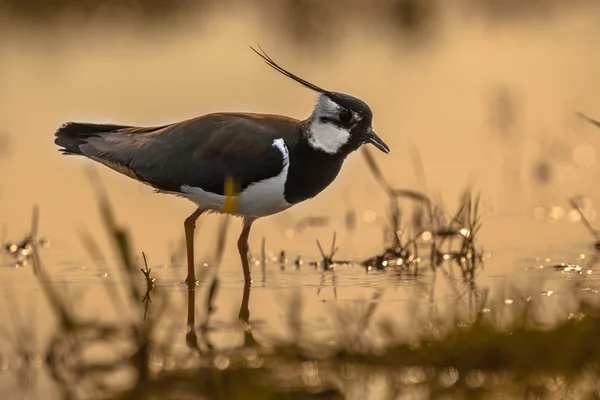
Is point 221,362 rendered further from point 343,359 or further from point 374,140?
point 374,140

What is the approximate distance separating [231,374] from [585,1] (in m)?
14.0

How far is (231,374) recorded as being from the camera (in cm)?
490

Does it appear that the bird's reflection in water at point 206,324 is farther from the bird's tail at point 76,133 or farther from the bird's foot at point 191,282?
the bird's tail at point 76,133

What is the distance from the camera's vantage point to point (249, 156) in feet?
24.7

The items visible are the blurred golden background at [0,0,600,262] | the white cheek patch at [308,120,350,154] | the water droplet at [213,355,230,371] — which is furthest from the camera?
the blurred golden background at [0,0,600,262]

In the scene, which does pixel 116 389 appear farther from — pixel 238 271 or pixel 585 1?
pixel 585 1

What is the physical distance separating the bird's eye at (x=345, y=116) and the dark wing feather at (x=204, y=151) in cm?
23

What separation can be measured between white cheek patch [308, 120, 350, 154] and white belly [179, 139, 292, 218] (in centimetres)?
20

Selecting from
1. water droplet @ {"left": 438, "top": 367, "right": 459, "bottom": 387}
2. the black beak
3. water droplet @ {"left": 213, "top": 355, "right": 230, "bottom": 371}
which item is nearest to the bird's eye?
the black beak

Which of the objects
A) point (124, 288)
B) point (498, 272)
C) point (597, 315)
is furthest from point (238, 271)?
point (597, 315)

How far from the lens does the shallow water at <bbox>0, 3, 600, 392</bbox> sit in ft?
23.3

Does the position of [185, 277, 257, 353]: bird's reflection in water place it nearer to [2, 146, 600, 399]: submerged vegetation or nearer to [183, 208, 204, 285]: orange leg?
[2, 146, 600, 399]: submerged vegetation

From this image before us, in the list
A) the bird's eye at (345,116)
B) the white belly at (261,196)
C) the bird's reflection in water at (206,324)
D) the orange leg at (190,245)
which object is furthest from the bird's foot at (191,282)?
the bird's eye at (345,116)

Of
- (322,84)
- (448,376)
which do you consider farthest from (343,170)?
(448,376)
